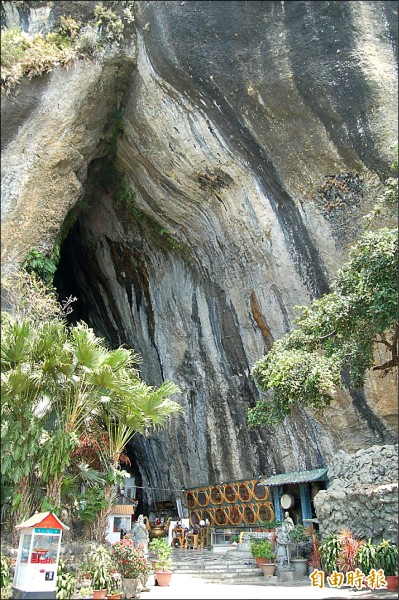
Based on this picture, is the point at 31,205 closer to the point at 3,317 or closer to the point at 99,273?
the point at 3,317

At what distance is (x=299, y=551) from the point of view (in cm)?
1154

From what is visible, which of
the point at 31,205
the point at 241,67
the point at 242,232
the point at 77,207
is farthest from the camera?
the point at 77,207

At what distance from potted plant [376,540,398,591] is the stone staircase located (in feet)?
9.55

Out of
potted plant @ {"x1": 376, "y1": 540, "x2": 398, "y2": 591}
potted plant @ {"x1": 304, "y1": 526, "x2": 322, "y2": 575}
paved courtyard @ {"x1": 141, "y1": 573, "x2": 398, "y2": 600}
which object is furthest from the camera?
potted plant @ {"x1": 304, "y1": 526, "x2": 322, "y2": 575}

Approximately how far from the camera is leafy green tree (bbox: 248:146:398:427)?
9.36 meters

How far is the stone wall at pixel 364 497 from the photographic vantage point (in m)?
9.66

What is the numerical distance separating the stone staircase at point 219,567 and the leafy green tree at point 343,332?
10.9 ft

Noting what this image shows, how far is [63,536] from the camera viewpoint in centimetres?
923

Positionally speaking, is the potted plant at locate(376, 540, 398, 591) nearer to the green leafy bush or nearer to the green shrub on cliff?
the green leafy bush

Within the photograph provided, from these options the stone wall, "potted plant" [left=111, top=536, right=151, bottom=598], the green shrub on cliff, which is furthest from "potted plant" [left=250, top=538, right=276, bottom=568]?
the green shrub on cliff

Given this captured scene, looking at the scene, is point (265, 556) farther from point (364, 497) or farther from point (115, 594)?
point (115, 594)

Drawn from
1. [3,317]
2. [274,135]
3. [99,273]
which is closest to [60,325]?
[3,317]

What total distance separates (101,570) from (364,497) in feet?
16.6

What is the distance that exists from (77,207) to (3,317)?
6.50 metres
